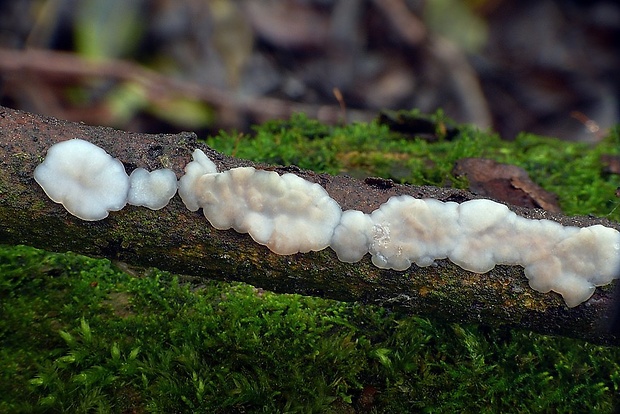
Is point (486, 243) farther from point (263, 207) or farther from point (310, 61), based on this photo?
point (310, 61)

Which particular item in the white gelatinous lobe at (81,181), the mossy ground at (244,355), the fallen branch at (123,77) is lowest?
the fallen branch at (123,77)

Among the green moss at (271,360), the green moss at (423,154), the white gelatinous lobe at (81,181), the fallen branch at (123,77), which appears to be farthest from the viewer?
the fallen branch at (123,77)

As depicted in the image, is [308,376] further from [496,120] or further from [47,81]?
[496,120]

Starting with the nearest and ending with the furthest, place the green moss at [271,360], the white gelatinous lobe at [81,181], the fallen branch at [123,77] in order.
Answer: the white gelatinous lobe at [81,181] < the green moss at [271,360] < the fallen branch at [123,77]

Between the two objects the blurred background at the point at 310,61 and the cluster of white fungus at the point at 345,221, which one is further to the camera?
the blurred background at the point at 310,61

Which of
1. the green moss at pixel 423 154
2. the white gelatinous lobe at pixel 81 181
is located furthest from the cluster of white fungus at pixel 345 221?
the green moss at pixel 423 154

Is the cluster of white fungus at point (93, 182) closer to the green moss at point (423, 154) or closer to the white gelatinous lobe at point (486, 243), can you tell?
the white gelatinous lobe at point (486, 243)
